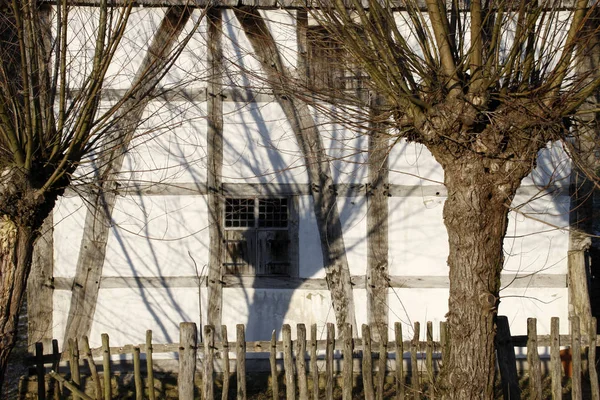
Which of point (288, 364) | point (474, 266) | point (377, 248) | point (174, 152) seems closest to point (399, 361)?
point (288, 364)

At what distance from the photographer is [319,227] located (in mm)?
8000

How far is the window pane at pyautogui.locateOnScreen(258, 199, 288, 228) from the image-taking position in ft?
26.7

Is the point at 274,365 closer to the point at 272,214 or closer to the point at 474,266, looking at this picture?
the point at 272,214

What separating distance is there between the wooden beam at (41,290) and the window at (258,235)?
6.74 ft

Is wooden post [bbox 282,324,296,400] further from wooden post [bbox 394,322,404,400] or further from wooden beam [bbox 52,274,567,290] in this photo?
wooden beam [bbox 52,274,567,290]

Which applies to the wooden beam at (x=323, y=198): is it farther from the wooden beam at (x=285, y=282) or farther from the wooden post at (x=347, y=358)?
the wooden post at (x=347, y=358)

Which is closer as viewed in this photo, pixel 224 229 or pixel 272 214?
pixel 224 229

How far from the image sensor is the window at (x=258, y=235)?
8.10m

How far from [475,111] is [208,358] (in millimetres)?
3406

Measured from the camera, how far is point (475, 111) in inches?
194

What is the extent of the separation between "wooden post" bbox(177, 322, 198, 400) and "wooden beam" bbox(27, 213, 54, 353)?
2.31 metres

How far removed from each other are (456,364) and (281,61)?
13.4 feet

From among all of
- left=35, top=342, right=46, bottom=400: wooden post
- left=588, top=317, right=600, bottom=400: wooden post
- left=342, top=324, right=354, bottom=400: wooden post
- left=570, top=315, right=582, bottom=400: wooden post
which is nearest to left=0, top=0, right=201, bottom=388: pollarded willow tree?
left=35, top=342, right=46, bottom=400: wooden post

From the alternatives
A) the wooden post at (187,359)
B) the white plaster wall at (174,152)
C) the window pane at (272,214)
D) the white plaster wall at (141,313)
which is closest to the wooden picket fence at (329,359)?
the wooden post at (187,359)
